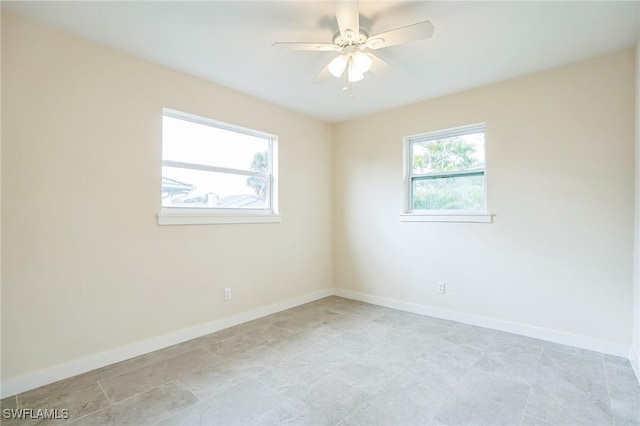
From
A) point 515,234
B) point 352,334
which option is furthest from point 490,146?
point 352,334

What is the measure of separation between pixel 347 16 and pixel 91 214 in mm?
2265

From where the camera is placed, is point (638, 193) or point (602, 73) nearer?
→ point (638, 193)

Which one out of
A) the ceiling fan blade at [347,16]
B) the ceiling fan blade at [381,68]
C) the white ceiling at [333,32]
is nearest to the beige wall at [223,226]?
the white ceiling at [333,32]

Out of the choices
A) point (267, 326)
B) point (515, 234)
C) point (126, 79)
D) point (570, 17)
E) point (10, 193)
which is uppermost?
point (570, 17)

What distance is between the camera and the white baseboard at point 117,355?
6.61 feet

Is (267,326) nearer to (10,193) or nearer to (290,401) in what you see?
(290,401)

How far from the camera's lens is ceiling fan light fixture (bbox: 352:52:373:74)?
218 cm

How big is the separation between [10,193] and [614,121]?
4481 millimetres

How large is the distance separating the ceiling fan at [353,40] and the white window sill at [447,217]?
1.86 meters

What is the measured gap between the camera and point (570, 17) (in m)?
2.06

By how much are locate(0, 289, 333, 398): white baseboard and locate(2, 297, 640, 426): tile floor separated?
0.06 meters

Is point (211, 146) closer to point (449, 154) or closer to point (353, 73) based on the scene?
point (353, 73)

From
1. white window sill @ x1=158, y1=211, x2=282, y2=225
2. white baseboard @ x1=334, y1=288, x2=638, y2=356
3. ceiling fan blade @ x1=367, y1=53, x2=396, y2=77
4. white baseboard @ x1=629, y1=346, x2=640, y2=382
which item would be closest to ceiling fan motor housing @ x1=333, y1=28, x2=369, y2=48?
ceiling fan blade @ x1=367, y1=53, x2=396, y2=77

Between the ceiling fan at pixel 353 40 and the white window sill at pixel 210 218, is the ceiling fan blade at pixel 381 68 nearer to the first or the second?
the ceiling fan at pixel 353 40
